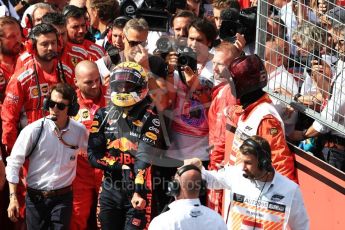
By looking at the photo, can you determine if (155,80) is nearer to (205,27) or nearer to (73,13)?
(205,27)

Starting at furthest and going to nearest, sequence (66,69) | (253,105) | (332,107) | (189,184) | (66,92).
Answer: (66,69) → (66,92) → (332,107) → (253,105) → (189,184)

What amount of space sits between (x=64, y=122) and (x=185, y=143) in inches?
48.3

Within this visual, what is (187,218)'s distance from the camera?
716cm

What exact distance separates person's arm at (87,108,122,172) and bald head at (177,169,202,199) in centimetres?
172

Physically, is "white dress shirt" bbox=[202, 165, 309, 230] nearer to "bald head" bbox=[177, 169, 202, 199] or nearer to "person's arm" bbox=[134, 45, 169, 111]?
"bald head" bbox=[177, 169, 202, 199]

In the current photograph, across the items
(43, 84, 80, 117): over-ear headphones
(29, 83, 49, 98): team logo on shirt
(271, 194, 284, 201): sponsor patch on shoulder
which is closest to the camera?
(271, 194, 284, 201): sponsor patch on shoulder

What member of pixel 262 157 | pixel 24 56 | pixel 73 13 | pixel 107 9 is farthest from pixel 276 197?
pixel 107 9

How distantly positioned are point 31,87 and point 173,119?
1590 mm

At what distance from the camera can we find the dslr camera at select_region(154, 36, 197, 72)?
382 inches

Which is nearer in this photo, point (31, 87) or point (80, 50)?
point (31, 87)

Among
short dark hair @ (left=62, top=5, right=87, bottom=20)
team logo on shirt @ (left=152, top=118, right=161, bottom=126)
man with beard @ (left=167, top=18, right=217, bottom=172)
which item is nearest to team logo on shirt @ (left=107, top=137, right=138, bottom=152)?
team logo on shirt @ (left=152, top=118, right=161, bottom=126)

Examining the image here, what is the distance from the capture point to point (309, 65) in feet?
30.5

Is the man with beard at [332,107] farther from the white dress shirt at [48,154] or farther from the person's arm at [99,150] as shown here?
the white dress shirt at [48,154]

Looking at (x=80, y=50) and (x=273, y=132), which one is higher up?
(x=273, y=132)
